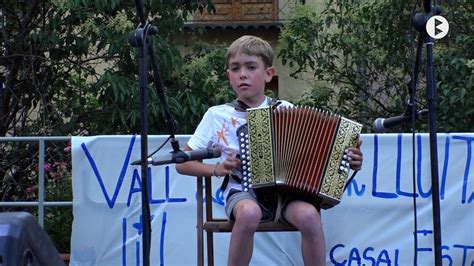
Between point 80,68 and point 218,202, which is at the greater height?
point 80,68

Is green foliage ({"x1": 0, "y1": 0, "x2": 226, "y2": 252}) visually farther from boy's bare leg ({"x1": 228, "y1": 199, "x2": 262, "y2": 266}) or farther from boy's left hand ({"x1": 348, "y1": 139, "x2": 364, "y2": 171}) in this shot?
boy's left hand ({"x1": 348, "y1": 139, "x2": 364, "y2": 171})

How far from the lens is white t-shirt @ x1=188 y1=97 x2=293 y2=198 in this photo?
4.16m

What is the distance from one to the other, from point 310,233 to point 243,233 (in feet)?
0.95

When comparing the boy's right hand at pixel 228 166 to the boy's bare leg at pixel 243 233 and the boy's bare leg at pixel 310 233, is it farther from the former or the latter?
the boy's bare leg at pixel 310 233

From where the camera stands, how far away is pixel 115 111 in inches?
258

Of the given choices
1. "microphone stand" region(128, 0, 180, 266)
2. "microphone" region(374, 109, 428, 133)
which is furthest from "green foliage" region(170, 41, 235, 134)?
→ "microphone stand" region(128, 0, 180, 266)

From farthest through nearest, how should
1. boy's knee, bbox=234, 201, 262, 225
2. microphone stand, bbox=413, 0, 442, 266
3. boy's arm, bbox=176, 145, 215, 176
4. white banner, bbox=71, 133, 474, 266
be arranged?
white banner, bbox=71, 133, 474, 266 → boy's arm, bbox=176, 145, 215, 176 → boy's knee, bbox=234, 201, 262, 225 → microphone stand, bbox=413, 0, 442, 266

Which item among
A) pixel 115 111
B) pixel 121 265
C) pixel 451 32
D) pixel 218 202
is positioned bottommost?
pixel 121 265

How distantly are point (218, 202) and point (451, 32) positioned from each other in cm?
289

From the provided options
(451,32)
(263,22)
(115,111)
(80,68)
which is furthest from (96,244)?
(263,22)

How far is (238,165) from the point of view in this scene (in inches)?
155

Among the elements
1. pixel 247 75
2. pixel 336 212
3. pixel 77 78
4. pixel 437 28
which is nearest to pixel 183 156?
pixel 247 75

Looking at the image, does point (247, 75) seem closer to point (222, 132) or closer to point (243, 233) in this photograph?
point (222, 132)

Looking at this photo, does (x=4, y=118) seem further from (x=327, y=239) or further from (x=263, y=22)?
(x=263, y=22)
